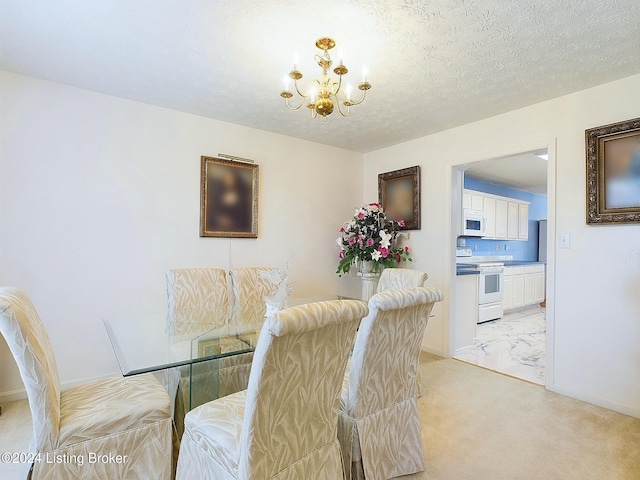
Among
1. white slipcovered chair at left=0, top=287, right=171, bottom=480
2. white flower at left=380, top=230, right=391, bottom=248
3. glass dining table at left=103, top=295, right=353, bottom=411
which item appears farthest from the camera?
white flower at left=380, top=230, right=391, bottom=248

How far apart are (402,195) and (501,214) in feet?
10.3

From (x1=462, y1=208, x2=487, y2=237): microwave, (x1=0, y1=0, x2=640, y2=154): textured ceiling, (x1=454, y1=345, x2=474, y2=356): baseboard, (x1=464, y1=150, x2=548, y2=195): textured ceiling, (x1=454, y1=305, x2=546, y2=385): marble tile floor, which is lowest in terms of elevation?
(x1=454, y1=305, x2=546, y2=385): marble tile floor

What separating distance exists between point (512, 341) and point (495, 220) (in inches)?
97.6

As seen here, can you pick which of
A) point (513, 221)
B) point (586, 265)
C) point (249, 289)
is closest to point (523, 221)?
point (513, 221)

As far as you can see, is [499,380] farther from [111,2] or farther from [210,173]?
[111,2]

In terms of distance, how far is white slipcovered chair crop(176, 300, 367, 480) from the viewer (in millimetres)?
1085

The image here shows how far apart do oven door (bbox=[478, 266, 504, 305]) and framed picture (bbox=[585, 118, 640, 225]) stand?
2696 mm

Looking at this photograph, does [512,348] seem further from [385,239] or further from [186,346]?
[186,346]

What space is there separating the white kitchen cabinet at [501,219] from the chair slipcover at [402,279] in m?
3.82

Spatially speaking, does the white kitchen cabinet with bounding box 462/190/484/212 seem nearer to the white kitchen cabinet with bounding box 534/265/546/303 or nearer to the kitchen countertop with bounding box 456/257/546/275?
the kitchen countertop with bounding box 456/257/546/275

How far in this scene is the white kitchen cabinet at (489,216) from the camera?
19.1 ft

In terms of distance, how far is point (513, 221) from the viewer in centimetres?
643

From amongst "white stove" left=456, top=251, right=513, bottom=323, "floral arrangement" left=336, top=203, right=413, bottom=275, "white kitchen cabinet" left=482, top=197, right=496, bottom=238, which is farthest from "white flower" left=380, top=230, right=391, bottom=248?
"white kitchen cabinet" left=482, top=197, right=496, bottom=238

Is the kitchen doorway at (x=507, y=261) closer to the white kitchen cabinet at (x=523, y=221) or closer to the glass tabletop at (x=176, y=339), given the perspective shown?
the white kitchen cabinet at (x=523, y=221)
